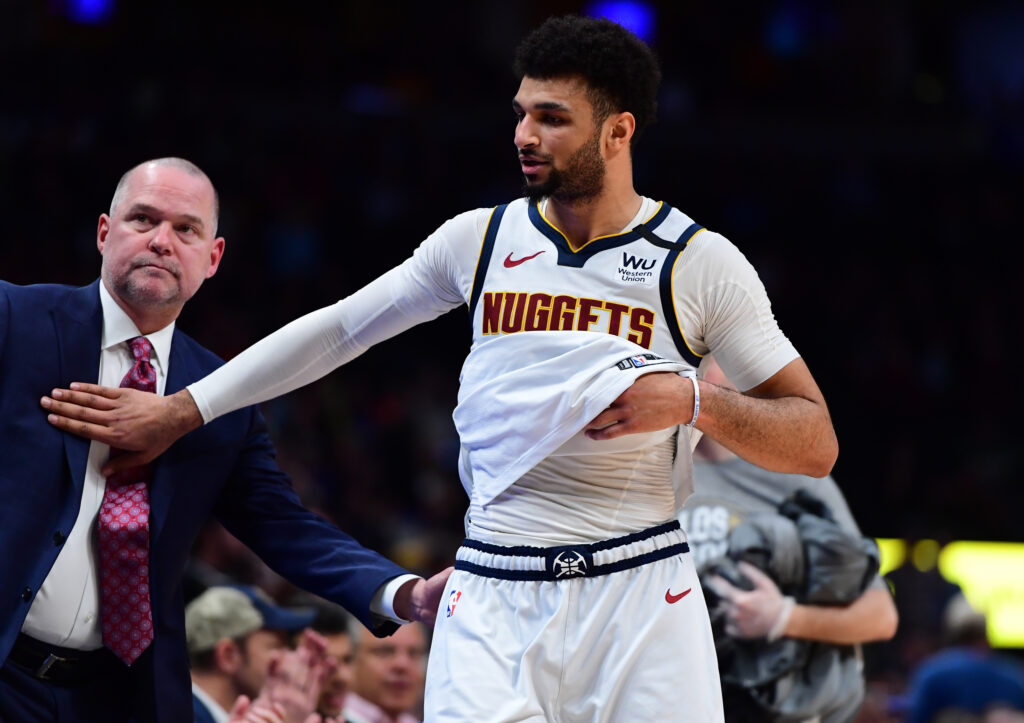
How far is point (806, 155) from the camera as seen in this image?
1561 centimetres

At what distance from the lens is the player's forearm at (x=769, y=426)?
3.21 m

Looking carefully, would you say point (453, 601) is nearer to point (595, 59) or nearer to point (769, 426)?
point (769, 426)

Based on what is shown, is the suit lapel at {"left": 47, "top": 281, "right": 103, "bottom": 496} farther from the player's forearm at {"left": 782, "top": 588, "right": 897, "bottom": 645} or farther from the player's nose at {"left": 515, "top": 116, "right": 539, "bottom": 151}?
the player's forearm at {"left": 782, "top": 588, "right": 897, "bottom": 645}

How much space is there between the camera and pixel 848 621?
497 cm

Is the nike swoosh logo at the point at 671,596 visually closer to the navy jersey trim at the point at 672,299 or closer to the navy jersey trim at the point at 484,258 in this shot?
the navy jersey trim at the point at 672,299

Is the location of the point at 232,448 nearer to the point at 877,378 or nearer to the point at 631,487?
the point at 631,487

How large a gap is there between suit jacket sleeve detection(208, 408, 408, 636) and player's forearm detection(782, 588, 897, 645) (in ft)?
5.38

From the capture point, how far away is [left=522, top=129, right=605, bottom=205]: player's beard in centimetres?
340

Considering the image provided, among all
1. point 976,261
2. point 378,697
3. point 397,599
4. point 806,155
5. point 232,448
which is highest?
point 806,155

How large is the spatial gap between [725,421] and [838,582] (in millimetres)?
2006

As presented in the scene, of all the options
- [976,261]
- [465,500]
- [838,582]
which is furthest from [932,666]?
[976,261]

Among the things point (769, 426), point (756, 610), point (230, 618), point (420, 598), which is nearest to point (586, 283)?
point (769, 426)

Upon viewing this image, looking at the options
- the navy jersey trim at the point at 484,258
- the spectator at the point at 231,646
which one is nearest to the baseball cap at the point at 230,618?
the spectator at the point at 231,646

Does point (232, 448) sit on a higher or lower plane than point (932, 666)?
higher
